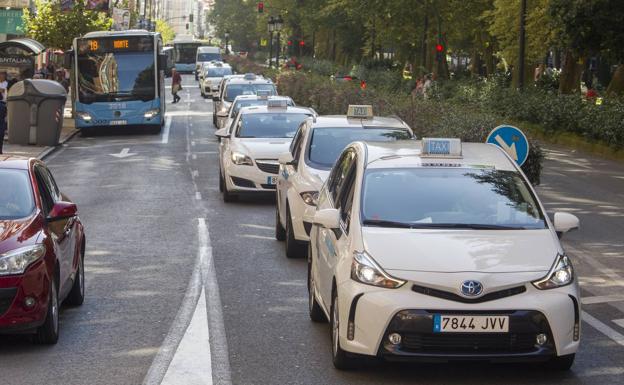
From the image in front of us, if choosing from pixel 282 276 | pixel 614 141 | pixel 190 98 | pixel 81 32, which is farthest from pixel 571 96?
pixel 190 98

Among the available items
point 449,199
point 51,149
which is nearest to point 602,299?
point 449,199

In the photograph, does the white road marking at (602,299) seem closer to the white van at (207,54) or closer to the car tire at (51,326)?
the car tire at (51,326)

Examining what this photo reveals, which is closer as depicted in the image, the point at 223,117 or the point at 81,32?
the point at 223,117

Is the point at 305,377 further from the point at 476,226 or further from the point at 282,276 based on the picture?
the point at 282,276

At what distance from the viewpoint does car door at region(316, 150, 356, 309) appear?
9109 millimetres

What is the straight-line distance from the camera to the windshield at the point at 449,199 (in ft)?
29.3

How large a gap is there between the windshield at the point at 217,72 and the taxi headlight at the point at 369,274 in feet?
187

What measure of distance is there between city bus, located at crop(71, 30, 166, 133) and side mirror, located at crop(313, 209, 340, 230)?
96.0 feet

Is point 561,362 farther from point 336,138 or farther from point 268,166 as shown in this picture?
point 268,166

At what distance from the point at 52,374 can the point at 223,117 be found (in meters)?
28.8

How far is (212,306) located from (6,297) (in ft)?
8.62

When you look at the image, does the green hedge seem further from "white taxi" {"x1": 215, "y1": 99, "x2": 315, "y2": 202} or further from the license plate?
the license plate

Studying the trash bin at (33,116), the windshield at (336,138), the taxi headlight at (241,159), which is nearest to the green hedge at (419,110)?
the taxi headlight at (241,159)

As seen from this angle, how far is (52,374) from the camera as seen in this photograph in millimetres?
8633
